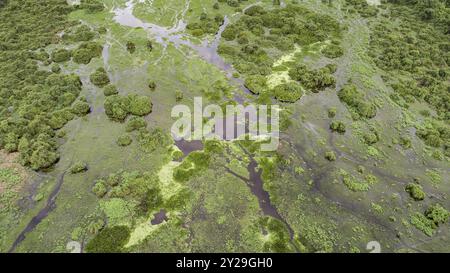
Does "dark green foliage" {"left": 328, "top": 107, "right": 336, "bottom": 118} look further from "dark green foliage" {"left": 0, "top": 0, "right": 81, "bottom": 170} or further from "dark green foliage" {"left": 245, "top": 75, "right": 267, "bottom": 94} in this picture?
"dark green foliage" {"left": 0, "top": 0, "right": 81, "bottom": 170}

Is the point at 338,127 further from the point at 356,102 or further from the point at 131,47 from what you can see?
the point at 131,47

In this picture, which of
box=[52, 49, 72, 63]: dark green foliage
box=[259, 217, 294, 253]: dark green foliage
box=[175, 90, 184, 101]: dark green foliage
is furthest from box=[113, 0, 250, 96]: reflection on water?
box=[259, 217, 294, 253]: dark green foliage

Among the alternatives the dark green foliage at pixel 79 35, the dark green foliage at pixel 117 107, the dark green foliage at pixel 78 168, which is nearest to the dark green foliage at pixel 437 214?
the dark green foliage at pixel 78 168

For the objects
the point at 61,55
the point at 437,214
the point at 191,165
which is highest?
the point at 61,55

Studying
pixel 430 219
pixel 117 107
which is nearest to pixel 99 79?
pixel 117 107

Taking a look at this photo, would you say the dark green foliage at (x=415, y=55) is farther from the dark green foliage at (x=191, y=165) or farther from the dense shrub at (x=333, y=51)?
the dark green foliage at (x=191, y=165)

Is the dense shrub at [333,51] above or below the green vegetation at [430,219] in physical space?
above
